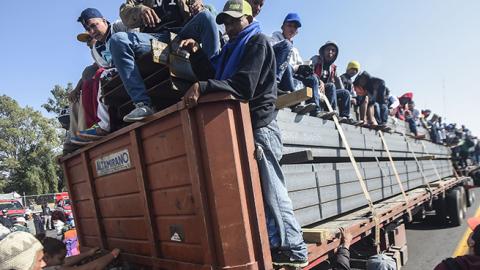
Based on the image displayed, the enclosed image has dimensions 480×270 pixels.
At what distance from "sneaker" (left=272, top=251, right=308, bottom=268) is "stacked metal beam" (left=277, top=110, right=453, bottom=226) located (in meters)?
0.65

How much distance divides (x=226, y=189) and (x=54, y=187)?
42902mm

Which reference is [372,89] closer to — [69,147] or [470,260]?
[470,260]

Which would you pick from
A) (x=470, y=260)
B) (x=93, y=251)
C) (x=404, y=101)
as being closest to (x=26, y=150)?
(x=404, y=101)

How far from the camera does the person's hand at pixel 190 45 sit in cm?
267

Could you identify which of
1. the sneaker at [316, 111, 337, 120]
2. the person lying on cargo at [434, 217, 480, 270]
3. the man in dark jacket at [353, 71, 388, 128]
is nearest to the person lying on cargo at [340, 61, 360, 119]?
the man in dark jacket at [353, 71, 388, 128]

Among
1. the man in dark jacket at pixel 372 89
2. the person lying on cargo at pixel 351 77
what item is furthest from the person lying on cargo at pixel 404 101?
the person lying on cargo at pixel 351 77

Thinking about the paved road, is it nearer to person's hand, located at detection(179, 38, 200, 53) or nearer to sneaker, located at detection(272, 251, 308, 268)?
sneaker, located at detection(272, 251, 308, 268)

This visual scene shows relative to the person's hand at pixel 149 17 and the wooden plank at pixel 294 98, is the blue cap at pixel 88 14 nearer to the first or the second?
the person's hand at pixel 149 17

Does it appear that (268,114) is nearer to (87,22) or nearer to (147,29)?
(147,29)

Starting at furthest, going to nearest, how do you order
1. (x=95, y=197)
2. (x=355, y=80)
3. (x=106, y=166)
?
(x=355, y=80)
(x=95, y=197)
(x=106, y=166)

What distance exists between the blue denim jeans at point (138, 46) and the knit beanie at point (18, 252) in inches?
44.3

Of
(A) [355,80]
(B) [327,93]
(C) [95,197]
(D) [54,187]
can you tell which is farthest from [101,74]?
(D) [54,187]

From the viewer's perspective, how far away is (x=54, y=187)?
39.9m

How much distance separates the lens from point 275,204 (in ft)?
7.52
